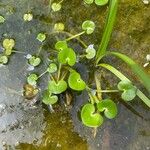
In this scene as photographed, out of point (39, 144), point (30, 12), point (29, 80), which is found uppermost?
point (30, 12)

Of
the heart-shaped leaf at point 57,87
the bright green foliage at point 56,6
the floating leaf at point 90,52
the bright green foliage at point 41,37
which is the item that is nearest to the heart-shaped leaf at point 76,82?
the heart-shaped leaf at point 57,87

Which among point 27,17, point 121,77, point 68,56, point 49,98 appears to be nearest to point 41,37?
point 27,17

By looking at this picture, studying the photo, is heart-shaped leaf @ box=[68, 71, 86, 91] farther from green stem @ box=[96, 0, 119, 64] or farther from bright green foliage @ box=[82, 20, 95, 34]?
bright green foliage @ box=[82, 20, 95, 34]

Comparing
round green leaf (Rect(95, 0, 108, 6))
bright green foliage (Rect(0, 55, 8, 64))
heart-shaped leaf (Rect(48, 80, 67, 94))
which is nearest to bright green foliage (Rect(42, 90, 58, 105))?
heart-shaped leaf (Rect(48, 80, 67, 94))

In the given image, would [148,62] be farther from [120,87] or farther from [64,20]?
[64,20]

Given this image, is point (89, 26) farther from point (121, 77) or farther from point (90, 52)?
point (121, 77)

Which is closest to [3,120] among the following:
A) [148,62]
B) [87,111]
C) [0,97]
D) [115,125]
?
[0,97]
